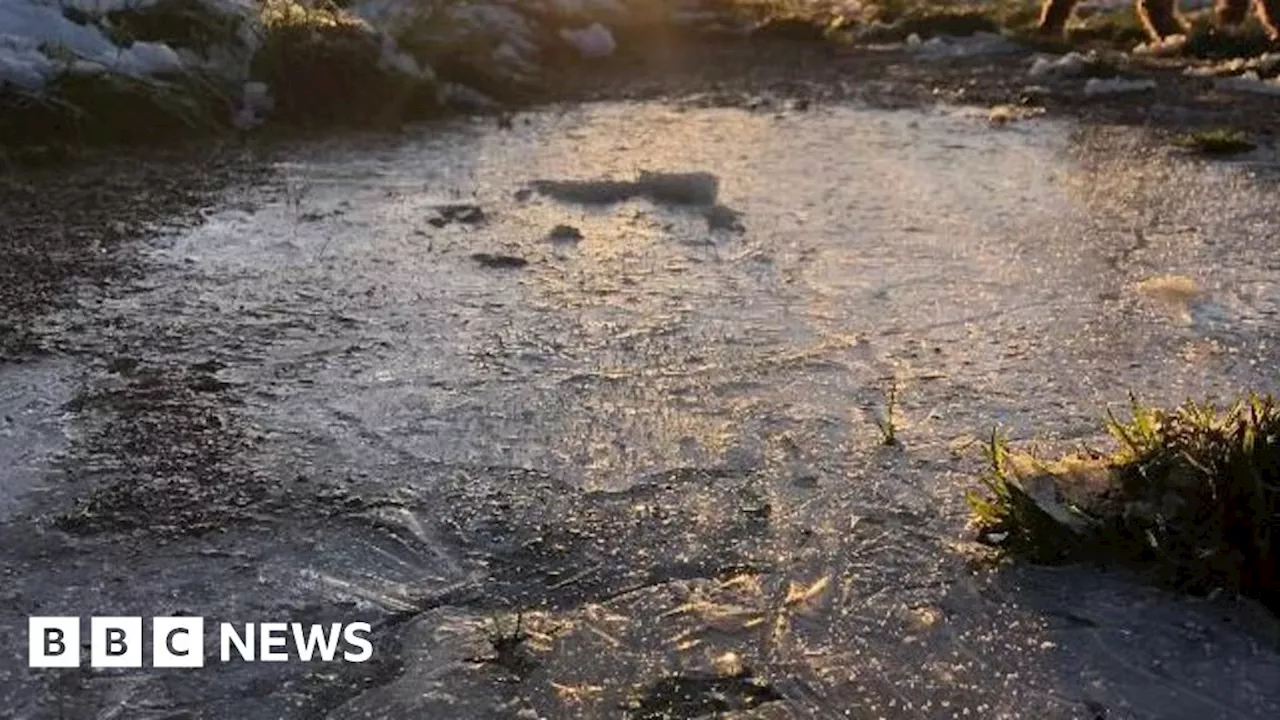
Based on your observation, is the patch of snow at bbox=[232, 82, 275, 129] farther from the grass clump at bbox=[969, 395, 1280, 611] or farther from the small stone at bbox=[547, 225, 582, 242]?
the grass clump at bbox=[969, 395, 1280, 611]

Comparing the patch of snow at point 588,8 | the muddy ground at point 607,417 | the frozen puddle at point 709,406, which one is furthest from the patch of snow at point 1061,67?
the patch of snow at point 588,8

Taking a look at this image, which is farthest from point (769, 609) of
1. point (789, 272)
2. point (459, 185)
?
point (459, 185)

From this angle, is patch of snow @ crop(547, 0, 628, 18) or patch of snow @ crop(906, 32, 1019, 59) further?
patch of snow @ crop(547, 0, 628, 18)

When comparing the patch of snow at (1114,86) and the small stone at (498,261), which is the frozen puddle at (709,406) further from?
the patch of snow at (1114,86)

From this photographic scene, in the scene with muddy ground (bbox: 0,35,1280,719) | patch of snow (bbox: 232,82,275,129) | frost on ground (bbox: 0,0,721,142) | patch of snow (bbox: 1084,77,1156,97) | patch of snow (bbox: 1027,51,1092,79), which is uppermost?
patch of snow (bbox: 1027,51,1092,79)

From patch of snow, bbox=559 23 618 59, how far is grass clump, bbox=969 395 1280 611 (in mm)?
11901

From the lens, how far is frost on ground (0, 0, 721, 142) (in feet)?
29.4

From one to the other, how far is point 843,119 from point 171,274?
5838 millimetres

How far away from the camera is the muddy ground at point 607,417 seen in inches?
115

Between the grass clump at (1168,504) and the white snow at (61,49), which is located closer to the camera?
the grass clump at (1168,504)

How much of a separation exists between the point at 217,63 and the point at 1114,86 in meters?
7.25

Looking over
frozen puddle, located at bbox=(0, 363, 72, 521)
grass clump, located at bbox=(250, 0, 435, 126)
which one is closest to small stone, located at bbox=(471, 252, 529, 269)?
frozen puddle, located at bbox=(0, 363, 72, 521)

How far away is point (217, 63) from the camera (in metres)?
10.3

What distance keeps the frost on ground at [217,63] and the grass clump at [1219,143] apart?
216 inches
